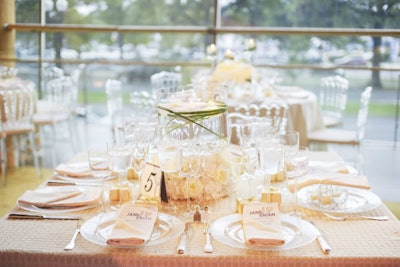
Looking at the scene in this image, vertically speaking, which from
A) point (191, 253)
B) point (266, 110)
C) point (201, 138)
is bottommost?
point (191, 253)

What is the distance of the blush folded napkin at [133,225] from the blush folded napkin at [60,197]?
0.84 ft

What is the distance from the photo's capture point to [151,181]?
1879 mm

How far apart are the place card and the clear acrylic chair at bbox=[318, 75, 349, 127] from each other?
11.3ft

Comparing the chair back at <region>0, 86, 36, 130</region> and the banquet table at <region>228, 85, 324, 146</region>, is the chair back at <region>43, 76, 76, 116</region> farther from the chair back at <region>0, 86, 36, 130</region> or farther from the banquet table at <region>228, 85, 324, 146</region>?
the banquet table at <region>228, 85, 324, 146</region>

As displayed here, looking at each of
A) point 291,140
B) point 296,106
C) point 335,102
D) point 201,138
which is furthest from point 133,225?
point 335,102

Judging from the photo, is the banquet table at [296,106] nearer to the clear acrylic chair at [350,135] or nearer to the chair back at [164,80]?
the clear acrylic chair at [350,135]

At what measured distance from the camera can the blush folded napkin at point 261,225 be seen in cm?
153

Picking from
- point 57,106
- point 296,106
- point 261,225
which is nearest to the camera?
point 261,225

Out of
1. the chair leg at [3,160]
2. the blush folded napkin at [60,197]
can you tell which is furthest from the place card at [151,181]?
the chair leg at [3,160]

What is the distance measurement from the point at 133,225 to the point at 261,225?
0.35 m

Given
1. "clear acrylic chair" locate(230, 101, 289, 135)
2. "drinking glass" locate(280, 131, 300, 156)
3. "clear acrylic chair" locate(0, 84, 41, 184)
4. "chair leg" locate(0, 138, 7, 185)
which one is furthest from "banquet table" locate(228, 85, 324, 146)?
"drinking glass" locate(280, 131, 300, 156)

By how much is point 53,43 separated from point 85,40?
74 cm

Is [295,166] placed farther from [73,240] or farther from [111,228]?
[73,240]

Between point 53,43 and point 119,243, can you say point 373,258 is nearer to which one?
point 119,243
